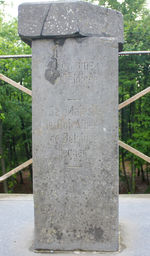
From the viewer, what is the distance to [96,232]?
2.37 m

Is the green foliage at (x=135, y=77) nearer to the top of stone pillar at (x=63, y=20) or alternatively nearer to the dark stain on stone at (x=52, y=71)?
the top of stone pillar at (x=63, y=20)

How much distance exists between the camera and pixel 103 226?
2.37 m

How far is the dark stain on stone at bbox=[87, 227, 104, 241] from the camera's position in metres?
2.37

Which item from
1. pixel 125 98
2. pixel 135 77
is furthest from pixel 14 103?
pixel 135 77

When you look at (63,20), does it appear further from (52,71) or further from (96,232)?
(96,232)

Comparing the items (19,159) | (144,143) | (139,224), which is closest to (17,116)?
(19,159)

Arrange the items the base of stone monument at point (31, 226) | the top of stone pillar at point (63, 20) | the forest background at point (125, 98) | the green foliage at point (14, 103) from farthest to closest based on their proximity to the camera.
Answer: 1. the green foliage at point (14, 103)
2. the forest background at point (125, 98)
3. the base of stone monument at point (31, 226)
4. the top of stone pillar at point (63, 20)

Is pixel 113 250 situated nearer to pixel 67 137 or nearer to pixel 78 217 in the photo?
pixel 78 217

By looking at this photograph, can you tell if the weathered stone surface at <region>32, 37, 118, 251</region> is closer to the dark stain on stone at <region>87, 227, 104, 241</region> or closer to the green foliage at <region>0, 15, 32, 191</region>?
the dark stain on stone at <region>87, 227, 104, 241</region>

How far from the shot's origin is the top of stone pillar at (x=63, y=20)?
228 cm

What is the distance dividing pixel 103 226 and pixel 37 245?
60 centimetres

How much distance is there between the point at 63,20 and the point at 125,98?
31.6ft

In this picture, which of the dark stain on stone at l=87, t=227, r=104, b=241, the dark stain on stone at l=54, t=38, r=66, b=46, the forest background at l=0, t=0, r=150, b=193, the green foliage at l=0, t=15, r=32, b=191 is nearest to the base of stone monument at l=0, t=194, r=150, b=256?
the dark stain on stone at l=87, t=227, r=104, b=241

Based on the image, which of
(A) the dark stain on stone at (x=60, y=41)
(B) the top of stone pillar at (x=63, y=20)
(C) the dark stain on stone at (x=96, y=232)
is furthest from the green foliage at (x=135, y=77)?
(C) the dark stain on stone at (x=96, y=232)
